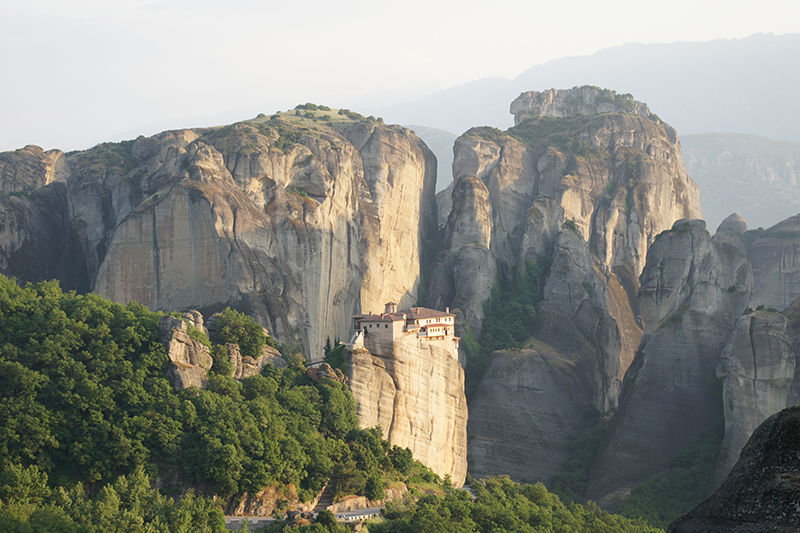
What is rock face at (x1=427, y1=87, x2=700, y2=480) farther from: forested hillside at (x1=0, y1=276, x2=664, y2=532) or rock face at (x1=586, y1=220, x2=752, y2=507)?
forested hillside at (x1=0, y1=276, x2=664, y2=532)

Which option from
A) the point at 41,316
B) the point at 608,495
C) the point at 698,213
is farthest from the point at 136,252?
the point at 698,213

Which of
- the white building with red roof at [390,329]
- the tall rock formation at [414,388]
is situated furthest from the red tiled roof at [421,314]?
the tall rock formation at [414,388]

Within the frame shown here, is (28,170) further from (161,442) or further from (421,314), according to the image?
(161,442)

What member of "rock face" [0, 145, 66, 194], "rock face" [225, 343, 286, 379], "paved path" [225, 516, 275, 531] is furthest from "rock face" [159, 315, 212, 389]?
"rock face" [0, 145, 66, 194]

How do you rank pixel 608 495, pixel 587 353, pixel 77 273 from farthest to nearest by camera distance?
pixel 587 353, pixel 77 273, pixel 608 495

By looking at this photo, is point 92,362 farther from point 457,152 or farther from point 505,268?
point 457,152

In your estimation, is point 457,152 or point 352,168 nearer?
point 352,168

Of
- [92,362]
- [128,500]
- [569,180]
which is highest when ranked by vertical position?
[569,180]

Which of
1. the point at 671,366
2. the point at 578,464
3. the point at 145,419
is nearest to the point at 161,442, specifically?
the point at 145,419
